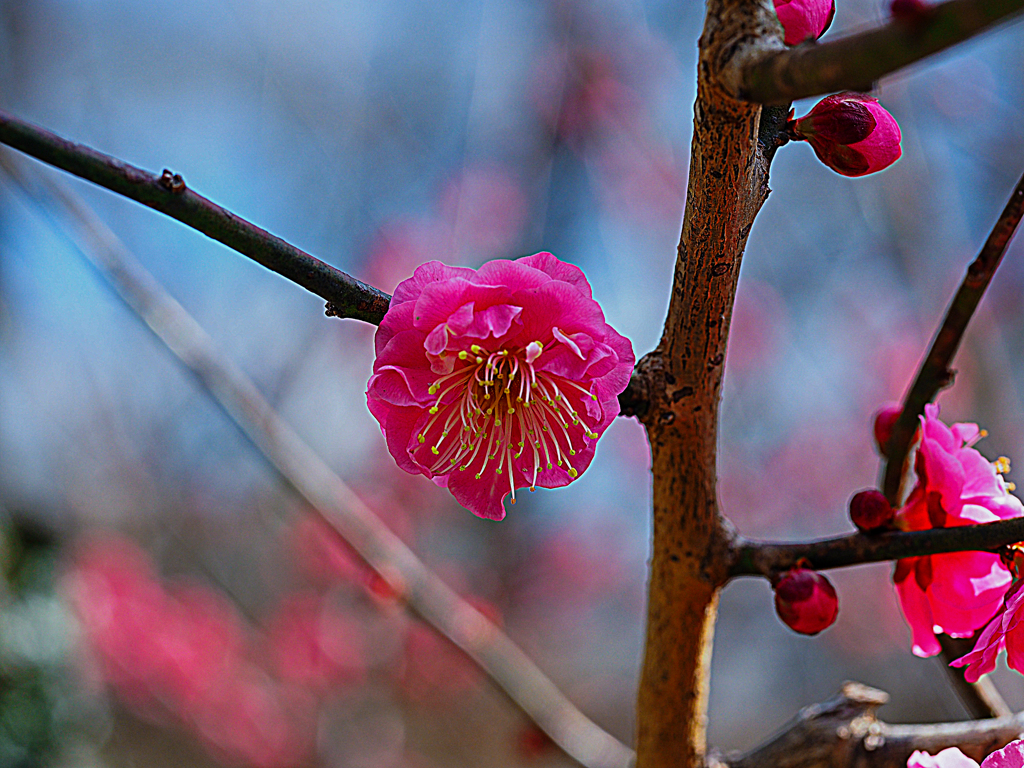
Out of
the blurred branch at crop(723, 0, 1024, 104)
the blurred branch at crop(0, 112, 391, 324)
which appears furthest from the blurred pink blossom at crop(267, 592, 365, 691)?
the blurred branch at crop(723, 0, 1024, 104)

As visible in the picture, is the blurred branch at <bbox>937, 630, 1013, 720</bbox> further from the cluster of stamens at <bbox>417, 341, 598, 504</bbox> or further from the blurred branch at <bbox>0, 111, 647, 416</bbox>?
the blurred branch at <bbox>0, 111, 647, 416</bbox>

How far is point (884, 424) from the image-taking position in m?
0.58

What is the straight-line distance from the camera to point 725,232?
347 millimetres

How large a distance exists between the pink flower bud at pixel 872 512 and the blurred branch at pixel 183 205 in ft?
1.07

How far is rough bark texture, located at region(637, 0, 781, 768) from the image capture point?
0.31m

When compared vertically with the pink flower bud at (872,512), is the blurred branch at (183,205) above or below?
above

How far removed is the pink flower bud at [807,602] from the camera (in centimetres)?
42

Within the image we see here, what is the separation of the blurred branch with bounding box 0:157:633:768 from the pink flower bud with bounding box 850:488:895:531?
0.60 metres

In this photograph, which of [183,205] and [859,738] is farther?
[859,738]

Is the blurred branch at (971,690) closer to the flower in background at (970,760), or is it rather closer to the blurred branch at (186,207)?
the flower in background at (970,760)

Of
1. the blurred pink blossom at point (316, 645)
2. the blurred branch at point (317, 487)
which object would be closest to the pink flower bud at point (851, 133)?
the blurred branch at point (317, 487)

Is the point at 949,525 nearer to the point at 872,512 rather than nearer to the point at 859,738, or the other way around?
the point at 872,512

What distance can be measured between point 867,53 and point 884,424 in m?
0.47

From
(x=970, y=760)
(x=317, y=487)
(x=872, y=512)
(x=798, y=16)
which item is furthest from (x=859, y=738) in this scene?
(x=317, y=487)
